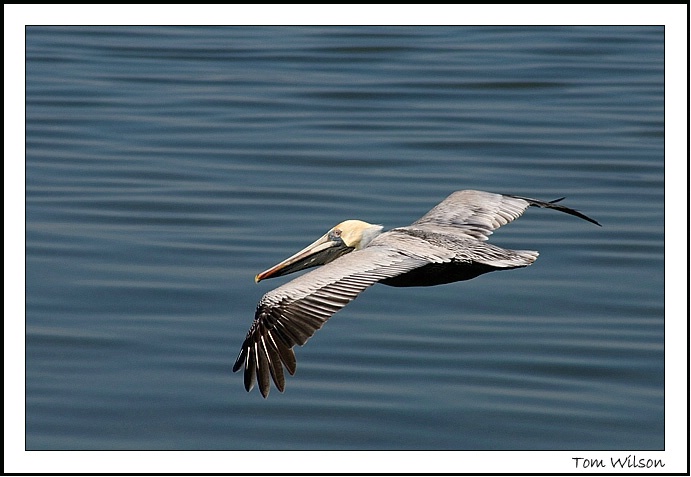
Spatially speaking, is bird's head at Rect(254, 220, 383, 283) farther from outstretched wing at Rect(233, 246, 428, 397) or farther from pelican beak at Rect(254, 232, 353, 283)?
outstretched wing at Rect(233, 246, 428, 397)

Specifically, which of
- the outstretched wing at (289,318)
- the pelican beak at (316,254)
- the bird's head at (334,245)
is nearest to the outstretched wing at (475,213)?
the bird's head at (334,245)

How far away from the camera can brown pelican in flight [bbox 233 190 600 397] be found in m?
5.75

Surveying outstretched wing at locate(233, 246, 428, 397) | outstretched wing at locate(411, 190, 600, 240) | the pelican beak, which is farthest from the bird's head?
outstretched wing at locate(233, 246, 428, 397)

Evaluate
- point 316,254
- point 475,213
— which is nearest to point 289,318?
point 316,254

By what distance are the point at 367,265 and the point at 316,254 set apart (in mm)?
1428

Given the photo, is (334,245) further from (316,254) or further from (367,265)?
(367,265)

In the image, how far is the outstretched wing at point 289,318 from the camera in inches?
225

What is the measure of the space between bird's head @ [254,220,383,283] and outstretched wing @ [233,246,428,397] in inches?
53.6

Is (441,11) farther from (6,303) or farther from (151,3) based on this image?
(6,303)

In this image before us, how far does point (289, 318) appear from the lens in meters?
5.75

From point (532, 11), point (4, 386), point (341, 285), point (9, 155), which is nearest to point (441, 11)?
point (532, 11)

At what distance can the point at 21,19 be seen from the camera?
23.9ft

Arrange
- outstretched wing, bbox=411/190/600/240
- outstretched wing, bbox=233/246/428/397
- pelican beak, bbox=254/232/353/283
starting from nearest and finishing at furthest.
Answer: outstretched wing, bbox=233/246/428/397
outstretched wing, bbox=411/190/600/240
pelican beak, bbox=254/232/353/283

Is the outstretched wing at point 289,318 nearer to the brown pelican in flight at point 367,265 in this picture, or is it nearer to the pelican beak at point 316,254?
the brown pelican in flight at point 367,265
